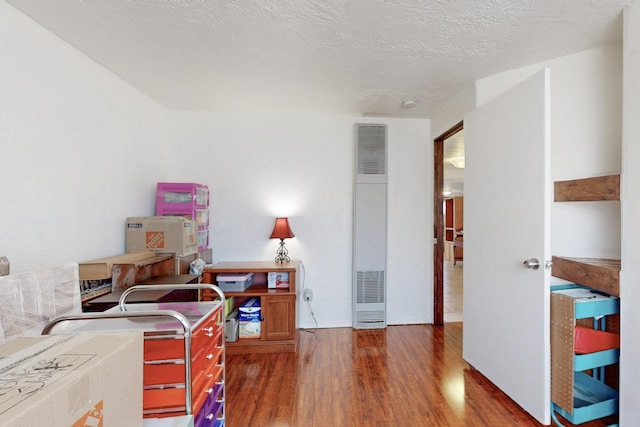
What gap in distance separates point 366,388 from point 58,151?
255 cm

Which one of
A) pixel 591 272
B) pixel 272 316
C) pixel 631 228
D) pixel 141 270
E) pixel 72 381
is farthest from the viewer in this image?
pixel 272 316

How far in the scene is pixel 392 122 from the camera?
10.3 feet

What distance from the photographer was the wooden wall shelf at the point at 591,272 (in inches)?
58.2

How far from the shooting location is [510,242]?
1802mm

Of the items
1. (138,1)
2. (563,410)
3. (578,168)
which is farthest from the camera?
(578,168)

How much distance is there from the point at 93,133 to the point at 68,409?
2.02 metres

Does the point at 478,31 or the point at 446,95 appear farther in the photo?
the point at 446,95

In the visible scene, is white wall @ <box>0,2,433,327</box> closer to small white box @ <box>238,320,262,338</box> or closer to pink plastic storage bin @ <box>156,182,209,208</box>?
pink plastic storage bin @ <box>156,182,209,208</box>

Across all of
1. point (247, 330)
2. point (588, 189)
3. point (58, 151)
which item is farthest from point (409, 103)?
point (58, 151)

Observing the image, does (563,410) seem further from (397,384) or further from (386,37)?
(386,37)

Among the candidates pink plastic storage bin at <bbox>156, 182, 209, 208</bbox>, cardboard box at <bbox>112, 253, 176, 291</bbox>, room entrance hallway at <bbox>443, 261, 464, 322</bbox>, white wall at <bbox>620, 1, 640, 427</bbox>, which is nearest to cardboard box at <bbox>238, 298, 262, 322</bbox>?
cardboard box at <bbox>112, 253, 176, 291</bbox>

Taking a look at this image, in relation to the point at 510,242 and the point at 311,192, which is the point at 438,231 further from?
the point at 311,192

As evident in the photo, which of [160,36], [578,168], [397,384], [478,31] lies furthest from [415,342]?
[160,36]

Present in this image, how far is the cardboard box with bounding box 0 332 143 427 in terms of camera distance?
503 mm
